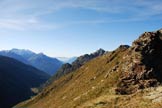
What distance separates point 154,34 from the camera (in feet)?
253

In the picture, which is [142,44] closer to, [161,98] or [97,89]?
[97,89]

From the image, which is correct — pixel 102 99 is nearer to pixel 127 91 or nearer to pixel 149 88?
pixel 127 91

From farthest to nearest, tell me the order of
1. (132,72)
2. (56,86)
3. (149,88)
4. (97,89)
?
(56,86)
(97,89)
(132,72)
(149,88)

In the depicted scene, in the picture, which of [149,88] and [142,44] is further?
[142,44]

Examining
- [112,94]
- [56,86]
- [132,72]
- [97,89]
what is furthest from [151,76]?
[56,86]

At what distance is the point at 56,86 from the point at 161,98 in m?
116

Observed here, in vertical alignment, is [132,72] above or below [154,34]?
below

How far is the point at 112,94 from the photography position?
198ft

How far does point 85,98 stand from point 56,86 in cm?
8687

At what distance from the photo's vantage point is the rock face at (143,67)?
60.8 m

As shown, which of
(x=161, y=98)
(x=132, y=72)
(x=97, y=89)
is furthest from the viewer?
(x=97, y=89)

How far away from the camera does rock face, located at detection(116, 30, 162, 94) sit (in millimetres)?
60844

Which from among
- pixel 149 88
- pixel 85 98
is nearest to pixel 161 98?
pixel 149 88

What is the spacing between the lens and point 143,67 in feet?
212
